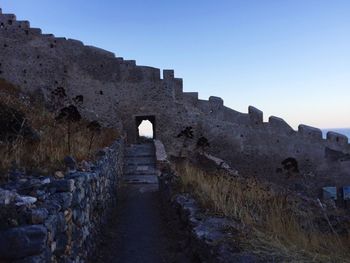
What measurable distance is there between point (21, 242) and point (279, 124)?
20.9 meters

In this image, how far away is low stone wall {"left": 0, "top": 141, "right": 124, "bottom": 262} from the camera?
3.57 metres

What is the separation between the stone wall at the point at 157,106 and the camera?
68.9 feet

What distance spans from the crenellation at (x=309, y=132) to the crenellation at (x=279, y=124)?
1.67 feet

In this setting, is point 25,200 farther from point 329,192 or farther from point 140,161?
point 329,192

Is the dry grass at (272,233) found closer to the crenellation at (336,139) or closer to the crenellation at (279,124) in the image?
the crenellation at (279,124)

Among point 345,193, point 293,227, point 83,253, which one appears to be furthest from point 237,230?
point 345,193

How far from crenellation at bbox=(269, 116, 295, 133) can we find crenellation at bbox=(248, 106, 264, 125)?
0.52m

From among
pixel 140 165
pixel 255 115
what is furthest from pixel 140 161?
pixel 255 115

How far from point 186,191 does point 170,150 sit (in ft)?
44.6

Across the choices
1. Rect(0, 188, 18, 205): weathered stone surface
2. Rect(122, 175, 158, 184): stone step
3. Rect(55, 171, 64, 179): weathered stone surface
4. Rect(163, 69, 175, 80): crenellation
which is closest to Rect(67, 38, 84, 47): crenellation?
Rect(163, 69, 175, 80): crenellation

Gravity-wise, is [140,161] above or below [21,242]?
above

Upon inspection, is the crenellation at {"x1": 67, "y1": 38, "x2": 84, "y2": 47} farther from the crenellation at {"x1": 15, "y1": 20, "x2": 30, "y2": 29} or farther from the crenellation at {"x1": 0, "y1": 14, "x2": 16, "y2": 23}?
the crenellation at {"x1": 0, "y1": 14, "x2": 16, "y2": 23}

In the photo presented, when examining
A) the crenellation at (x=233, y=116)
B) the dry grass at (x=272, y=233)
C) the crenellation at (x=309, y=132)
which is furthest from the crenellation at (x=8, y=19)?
the dry grass at (x=272, y=233)

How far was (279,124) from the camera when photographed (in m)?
23.3
